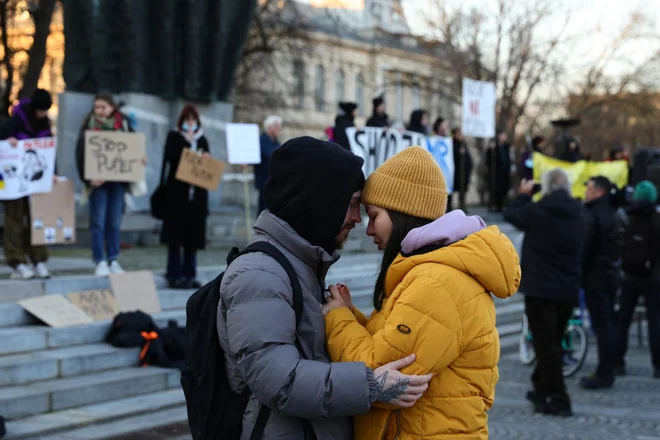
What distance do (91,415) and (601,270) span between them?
17.9 feet

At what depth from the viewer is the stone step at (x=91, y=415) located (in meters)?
6.77

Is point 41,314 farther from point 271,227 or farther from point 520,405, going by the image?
point 271,227

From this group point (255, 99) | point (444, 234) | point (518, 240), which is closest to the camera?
point (444, 234)

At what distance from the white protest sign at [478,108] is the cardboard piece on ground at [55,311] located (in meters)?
8.74

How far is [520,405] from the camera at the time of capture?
8.75 m

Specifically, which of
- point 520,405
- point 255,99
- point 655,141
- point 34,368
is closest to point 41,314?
point 34,368

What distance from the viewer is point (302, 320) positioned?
9.53 ft

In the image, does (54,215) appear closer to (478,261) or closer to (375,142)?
(375,142)

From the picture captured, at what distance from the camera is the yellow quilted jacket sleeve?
113 inches

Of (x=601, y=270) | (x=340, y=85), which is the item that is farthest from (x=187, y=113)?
(x=340, y=85)

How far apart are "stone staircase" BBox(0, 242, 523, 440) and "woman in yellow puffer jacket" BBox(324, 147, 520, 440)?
13.9 feet

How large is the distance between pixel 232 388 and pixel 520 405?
627 centimetres

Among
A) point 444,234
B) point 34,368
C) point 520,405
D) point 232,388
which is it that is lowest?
point 520,405

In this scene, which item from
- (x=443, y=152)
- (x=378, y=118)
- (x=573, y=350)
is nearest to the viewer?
(x=573, y=350)
